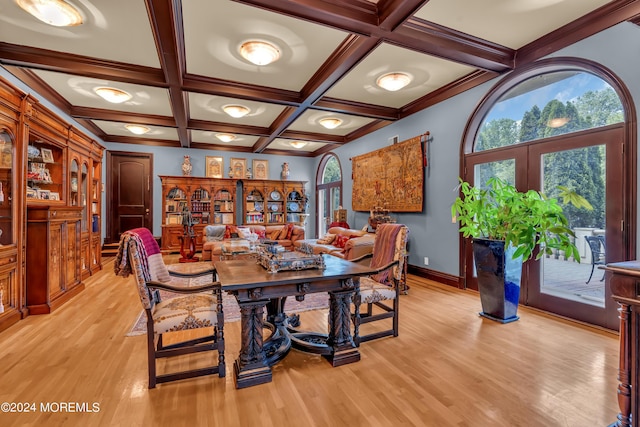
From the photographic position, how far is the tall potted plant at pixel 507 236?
2861 mm

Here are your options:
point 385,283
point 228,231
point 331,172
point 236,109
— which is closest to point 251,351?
point 385,283

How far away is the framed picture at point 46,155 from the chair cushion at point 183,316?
3.45 metres

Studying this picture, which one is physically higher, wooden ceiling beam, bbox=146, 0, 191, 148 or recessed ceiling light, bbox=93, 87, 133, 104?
recessed ceiling light, bbox=93, 87, 133, 104

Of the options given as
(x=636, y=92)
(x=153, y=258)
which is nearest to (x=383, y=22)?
(x=636, y=92)

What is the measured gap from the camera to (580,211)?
10.5ft

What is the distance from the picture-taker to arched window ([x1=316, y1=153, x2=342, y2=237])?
28.1ft

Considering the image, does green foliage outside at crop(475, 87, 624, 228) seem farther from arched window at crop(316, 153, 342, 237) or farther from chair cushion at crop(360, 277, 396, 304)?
arched window at crop(316, 153, 342, 237)

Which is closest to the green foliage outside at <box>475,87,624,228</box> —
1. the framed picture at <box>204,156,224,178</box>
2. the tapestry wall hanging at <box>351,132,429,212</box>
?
the tapestry wall hanging at <box>351,132,429,212</box>

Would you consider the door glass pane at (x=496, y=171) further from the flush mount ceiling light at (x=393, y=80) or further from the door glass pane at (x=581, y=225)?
the flush mount ceiling light at (x=393, y=80)

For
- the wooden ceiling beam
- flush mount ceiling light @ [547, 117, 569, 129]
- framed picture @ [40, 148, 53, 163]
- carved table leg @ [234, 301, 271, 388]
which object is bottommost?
carved table leg @ [234, 301, 271, 388]

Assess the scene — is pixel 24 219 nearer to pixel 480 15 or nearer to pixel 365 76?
pixel 365 76

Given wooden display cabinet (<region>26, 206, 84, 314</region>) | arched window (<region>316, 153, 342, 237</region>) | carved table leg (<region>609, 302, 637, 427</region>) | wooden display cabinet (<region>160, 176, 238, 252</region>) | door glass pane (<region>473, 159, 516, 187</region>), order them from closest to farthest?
carved table leg (<region>609, 302, 637, 427</region>) → wooden display cabinet (<region>26, 206, 84, 314</region>) → door glass pane (<region>473, 159, 516, 187</region>) → wooden display cabinet (<region>160, 176, 238, 252</region>) → arched window (<region>316, 153, 342, 237</region>)

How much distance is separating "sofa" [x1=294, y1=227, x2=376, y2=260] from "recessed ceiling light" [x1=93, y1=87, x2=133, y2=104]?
3.58 metres

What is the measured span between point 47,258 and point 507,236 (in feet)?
16.7
